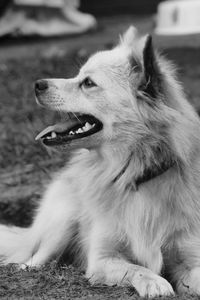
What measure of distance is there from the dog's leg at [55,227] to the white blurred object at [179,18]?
623cm

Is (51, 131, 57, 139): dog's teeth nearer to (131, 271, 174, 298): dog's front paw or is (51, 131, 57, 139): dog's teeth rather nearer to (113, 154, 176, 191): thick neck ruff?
(113, 154, 176, 191): thick neck ruff

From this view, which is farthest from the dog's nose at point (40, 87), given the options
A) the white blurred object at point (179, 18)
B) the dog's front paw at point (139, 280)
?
the white blurred object at point (179, 18)

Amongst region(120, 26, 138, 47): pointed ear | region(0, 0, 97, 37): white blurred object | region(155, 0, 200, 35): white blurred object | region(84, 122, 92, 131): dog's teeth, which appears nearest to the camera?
region(84, 122, 92, 131): dog's teeth

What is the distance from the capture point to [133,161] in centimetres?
405

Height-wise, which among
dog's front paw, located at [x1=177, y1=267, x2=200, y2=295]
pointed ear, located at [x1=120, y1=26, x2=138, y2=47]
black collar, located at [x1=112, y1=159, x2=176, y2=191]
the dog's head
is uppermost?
pointed ear, located at [x1=120, y1=26, x2=138, y2=47]

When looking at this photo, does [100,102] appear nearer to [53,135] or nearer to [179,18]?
[53,135]

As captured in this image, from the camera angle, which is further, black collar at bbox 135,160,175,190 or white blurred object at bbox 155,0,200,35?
white blurred object at bbox 155,0,200,35

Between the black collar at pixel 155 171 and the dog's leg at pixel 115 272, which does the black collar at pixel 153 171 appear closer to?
the black collar at pixel 155 171

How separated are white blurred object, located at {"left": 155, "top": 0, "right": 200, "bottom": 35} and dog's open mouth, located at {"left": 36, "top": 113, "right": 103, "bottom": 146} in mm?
6402

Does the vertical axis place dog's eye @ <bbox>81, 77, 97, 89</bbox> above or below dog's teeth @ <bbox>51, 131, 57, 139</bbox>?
above

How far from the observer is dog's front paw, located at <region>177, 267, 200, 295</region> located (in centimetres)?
374

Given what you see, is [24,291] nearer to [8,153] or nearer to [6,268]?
[6,268]

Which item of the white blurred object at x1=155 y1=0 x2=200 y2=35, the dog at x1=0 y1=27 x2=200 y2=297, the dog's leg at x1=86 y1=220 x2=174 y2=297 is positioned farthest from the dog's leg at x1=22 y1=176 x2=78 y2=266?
the white blurred object at x1=155 y1=0 x2=200 y2=35

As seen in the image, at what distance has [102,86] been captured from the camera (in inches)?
163
